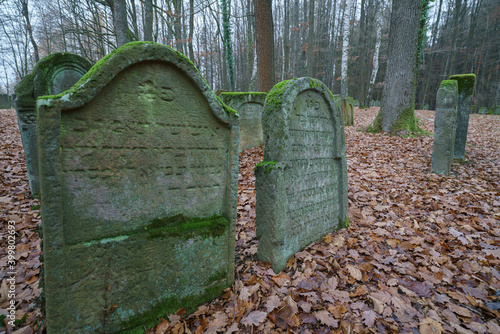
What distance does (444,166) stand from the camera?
494 cm

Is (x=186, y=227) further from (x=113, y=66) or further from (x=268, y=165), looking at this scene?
(x=113, y=66)

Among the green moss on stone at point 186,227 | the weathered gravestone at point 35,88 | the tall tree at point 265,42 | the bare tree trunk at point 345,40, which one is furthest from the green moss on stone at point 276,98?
the bare tree trunk at point 345,40

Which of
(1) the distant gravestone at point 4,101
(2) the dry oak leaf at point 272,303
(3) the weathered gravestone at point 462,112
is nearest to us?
(2) the dry oak leaf at point 272,303

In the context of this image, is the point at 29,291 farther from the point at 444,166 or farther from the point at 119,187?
the point at 444,166

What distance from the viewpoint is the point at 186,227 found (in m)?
1.99

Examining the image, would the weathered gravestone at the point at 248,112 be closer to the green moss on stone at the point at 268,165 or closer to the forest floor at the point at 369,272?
the forest floor at the point at 369,272

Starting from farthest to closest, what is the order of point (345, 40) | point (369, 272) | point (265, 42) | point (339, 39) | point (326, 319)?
point (339, 39)
point (345, 40)
point (265, 42)
point (369, 272)
point (326, 319)

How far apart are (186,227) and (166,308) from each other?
681 mm

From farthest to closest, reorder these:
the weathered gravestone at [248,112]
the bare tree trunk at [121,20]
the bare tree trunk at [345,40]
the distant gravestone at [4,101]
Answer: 1. the distant gravestone at [4,101]
2. the bare tree trunk at [345,40]
3. the bare tree trunk at [121,20]
4. the weathered gravestone at [248,112]

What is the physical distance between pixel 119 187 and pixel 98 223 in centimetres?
29

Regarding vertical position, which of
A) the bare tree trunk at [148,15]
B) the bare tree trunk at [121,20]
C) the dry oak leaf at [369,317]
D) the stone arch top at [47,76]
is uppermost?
the bare tree trunk at [148,15]

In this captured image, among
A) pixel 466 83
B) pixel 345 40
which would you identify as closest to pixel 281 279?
pixel 466 83

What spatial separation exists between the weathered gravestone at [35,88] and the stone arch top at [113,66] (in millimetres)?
3446

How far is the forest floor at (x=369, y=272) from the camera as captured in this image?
186cm
